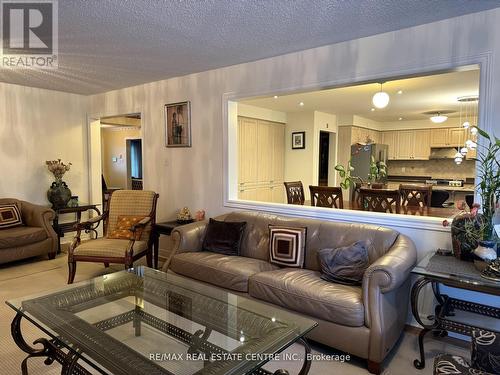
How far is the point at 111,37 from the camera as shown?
290 centimetres

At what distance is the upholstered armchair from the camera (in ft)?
11.4

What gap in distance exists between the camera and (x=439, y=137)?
7711 millimetres

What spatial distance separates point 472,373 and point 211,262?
205 cm

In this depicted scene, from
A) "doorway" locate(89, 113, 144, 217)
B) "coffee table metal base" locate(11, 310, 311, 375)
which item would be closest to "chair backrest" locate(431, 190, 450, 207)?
"coffee table metal base" locate(11, 310, 311, 375)

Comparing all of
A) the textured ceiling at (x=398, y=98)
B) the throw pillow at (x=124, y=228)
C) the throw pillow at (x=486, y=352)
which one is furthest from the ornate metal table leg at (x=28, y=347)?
the textured ceiling at (x=398, y=98)

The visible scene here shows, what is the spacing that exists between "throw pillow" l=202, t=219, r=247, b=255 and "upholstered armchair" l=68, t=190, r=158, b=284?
80 centimetres

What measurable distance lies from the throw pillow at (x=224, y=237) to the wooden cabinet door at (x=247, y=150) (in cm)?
292

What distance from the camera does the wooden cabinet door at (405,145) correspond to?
8211 millimetres

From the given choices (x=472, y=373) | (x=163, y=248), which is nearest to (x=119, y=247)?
(x=163, y=248)

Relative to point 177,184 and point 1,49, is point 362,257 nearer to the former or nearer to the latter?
point 177,184

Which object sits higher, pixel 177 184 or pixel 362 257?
pixel 177 184

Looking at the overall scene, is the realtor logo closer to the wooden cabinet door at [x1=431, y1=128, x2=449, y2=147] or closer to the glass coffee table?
the glass coffee table

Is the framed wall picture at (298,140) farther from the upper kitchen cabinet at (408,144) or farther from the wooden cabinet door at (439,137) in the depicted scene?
the wooden cabinet door at (439,137)

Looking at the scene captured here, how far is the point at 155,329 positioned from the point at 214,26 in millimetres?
2282
